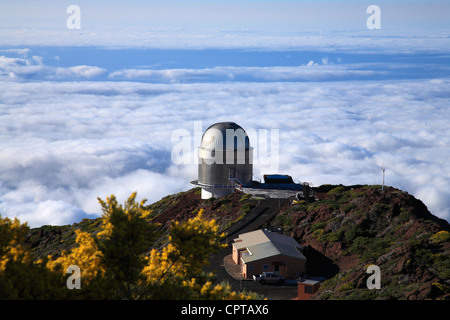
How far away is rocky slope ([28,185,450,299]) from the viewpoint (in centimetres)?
3133

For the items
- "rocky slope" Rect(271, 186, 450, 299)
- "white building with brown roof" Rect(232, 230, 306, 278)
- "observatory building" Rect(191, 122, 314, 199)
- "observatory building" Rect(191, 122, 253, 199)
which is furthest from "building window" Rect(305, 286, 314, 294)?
"observatory building" Rect(191, 122, 253, 199)

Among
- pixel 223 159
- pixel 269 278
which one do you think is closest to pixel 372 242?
pixel 269 278

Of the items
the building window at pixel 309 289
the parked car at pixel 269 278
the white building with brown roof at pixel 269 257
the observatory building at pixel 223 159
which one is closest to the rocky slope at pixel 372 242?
the building window at pixel 309 289

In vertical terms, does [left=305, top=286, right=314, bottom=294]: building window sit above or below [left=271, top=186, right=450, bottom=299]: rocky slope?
below

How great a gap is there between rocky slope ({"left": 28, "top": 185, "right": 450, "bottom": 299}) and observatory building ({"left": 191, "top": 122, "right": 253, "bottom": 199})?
2.05 m

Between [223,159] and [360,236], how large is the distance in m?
21.2

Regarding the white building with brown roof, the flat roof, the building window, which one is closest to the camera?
the building window

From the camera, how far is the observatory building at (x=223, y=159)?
60.2m

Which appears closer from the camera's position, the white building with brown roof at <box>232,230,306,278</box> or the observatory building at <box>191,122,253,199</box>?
the white building with brown roof at <box>232,230,306,278</box>

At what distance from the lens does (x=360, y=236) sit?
43.0 m

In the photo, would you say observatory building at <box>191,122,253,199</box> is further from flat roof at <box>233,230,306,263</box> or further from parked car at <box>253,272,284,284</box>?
parked car at <box>253,272,284,284</box>

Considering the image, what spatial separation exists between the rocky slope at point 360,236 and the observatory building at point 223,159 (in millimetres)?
2051

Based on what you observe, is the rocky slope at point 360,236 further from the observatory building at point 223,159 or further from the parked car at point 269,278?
the parked car at point 269,278

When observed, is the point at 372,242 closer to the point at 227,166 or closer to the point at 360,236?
the point at 360,236
